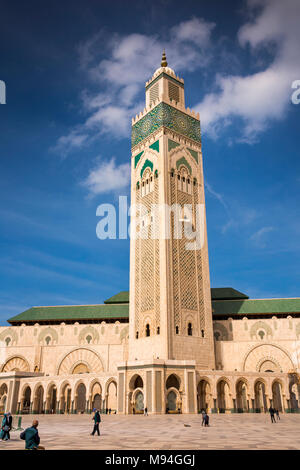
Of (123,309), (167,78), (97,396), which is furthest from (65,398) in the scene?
(167,78)

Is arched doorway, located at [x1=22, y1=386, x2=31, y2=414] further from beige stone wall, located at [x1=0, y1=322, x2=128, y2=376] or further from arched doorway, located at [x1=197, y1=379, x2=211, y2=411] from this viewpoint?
arched doorway, located at [x1=197, y1=379, x2=211, y2=411]

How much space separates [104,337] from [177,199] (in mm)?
16356

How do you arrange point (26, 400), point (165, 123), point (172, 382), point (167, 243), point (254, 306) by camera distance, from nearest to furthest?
point (172, 382), point (167, 243), point (165, 123), point (26, 400), point (254, 306)

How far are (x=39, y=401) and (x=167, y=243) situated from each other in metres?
19.6

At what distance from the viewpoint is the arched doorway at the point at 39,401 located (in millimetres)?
36341

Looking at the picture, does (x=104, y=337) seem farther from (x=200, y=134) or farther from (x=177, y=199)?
(x=200, y=134)

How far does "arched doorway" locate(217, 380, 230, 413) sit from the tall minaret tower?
5.87ft

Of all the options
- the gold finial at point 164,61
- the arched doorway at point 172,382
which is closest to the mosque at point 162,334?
the arched doorway at point 172,382

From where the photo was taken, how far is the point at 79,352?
40969 mm

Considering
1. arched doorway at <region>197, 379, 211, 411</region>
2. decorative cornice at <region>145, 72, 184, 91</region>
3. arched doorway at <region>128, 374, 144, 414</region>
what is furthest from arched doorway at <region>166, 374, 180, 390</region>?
decorative cornice at <region>145, 72, 184, 91</region>

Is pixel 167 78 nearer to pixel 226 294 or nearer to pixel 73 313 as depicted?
pixel 226 294

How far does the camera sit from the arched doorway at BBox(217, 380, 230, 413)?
103 feet

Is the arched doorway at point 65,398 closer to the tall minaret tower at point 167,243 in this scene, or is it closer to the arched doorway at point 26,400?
the arched doorway at point 26,400

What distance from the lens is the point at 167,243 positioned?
3397cm
